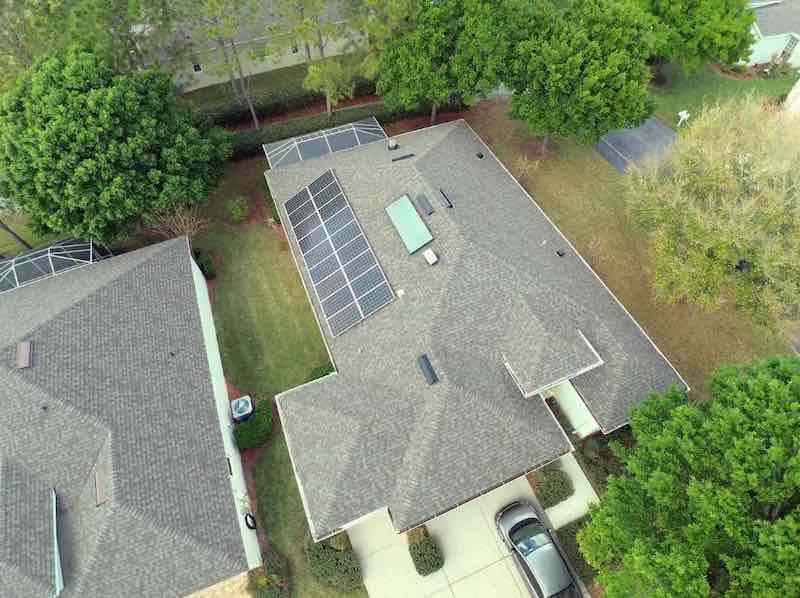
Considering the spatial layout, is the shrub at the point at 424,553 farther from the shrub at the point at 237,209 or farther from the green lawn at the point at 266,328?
the shrub at the point at 237,209

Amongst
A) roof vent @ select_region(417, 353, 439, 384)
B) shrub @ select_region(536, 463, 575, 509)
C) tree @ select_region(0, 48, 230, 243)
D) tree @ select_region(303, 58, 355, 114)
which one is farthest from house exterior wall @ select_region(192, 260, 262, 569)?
tree @ select_region(303, 58, 355, 114)

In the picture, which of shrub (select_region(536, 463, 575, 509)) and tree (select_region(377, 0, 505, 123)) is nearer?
shrub (select_region(536, 463, 575, 509))

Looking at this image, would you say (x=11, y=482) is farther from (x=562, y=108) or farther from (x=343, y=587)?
(x=562, y=108)

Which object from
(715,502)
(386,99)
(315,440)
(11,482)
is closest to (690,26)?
(386,99)

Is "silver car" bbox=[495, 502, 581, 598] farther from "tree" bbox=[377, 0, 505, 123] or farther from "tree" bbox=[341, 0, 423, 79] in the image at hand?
"tree" bbox=[341, 0, 423, 79]

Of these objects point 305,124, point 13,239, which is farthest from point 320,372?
point 13,239

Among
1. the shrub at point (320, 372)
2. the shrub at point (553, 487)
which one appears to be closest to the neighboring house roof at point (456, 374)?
the shrub at point (320, 372)
